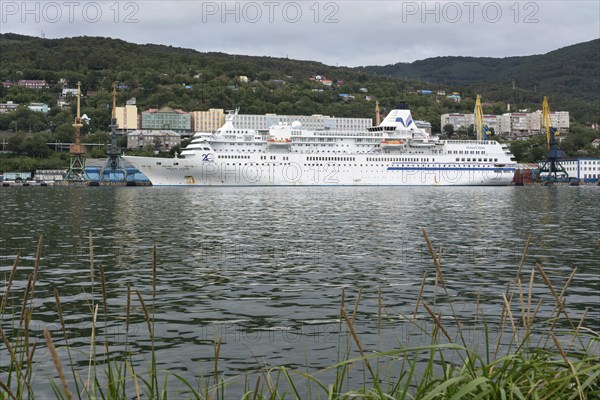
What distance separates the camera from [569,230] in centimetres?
2345

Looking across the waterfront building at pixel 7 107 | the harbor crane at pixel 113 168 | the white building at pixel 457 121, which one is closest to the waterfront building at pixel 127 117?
the waterfront building at pixel 7 107

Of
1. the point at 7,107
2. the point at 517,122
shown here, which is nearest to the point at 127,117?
the point at 7,107

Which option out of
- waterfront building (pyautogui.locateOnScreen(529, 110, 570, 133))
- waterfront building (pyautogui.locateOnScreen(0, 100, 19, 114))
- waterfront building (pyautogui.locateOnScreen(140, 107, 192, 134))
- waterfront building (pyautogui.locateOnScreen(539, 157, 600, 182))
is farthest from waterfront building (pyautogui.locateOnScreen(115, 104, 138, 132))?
waterfront building (pyautogui.locateOnScreen(529, 110, 570, 133))

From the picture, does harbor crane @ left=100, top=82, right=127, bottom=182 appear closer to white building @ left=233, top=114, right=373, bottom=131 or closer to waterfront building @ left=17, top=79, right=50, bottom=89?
white building @ left=233, top=114, right=373, bottom=131

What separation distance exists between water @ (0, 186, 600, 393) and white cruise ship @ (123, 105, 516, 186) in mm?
53356

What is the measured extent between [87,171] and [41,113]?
54.6m

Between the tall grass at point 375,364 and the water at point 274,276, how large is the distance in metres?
0.21

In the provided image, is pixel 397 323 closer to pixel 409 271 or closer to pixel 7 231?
pixel 409 271

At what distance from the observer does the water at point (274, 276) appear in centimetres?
809

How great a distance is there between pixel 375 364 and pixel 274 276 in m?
6.28

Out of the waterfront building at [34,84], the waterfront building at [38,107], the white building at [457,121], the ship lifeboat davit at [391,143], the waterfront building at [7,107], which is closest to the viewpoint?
the ship lifeboat davit at [391,143]

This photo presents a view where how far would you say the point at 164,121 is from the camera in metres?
158

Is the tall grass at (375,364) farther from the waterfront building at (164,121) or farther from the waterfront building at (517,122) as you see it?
the waterfront building at (517,122)

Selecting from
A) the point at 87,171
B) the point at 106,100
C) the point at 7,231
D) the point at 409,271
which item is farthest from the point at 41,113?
the point at 409,271
